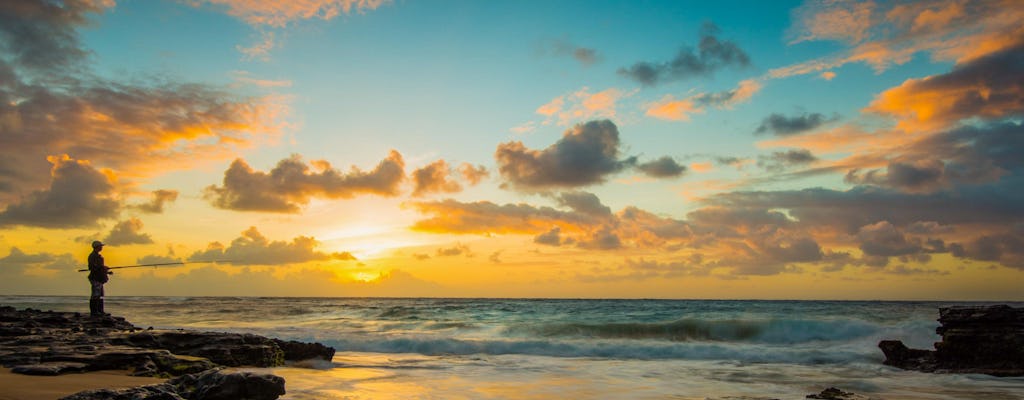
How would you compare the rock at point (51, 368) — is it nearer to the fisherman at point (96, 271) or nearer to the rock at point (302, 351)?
the rock at point (302, 351)

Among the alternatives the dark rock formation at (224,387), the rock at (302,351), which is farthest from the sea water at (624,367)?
the dark rock formation at (224,387)

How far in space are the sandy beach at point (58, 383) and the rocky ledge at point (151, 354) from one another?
25 cm

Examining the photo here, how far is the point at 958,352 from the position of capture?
1457 cm

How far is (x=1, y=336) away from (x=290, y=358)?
5425mm

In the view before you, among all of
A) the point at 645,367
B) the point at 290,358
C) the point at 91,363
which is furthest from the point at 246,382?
the point at 645,367

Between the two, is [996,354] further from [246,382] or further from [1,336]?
[1,336]

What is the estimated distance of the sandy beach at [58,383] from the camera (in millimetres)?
6590

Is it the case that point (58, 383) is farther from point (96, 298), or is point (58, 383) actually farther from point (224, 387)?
point (96, 298)

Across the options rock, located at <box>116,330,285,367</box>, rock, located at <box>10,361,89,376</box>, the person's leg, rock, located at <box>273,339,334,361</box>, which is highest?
the person's leg

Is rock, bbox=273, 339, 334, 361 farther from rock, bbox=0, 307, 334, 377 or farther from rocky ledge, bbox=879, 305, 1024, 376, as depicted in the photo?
rocky ledge, bbox=879, 305, 1024, 376

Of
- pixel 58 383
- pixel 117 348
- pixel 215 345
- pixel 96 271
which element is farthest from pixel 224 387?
pixel 96 271

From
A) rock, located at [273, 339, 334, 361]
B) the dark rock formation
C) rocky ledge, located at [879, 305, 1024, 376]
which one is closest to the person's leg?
rock, located at [273, 339, 334, 361]

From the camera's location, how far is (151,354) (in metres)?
9.79

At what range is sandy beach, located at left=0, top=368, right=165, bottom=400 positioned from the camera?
259 inches
